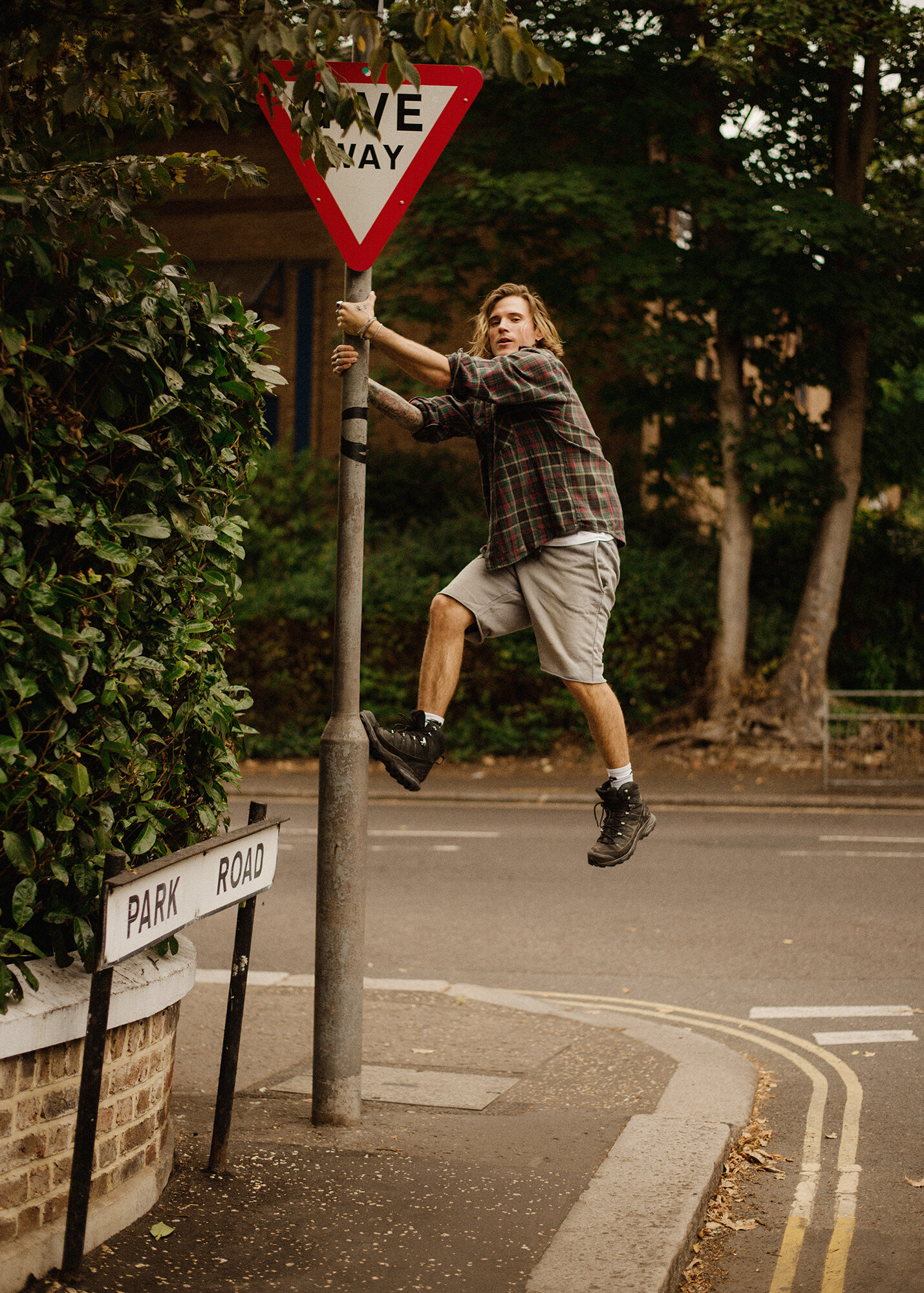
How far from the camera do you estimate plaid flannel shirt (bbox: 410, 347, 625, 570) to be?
162 inches

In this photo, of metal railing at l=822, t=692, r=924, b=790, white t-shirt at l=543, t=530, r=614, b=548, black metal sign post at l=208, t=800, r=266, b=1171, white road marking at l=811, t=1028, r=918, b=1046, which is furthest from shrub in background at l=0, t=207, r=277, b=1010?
metal railing at l=822, t=692, r=924, b=790

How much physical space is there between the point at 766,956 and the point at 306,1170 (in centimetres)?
413

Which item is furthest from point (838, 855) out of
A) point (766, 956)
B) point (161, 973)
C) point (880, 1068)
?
point (161, 973)

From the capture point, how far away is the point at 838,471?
645 inches

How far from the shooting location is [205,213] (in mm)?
25578

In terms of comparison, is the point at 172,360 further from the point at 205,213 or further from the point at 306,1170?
the point at 205,213

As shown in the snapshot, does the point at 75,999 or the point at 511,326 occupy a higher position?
the point at 511,326

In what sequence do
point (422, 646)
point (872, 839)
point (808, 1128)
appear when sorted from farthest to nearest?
point (422, 646)
point (872, 839)
point (808, 1128)

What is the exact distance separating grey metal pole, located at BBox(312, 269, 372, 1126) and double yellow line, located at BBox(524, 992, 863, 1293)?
1.46 metres

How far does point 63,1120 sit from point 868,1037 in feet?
13.1

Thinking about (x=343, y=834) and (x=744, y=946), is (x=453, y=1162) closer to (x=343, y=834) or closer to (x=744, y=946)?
(x=343, y=834)

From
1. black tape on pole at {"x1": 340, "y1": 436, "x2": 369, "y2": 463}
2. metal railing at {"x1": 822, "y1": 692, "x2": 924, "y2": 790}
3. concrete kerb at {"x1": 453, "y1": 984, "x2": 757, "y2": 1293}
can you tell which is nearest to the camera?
concrete kerb at {"x1": 453, "y1": 984, "x2": 757, "y2": 1293}

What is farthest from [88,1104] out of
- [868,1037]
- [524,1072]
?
[868,1037]

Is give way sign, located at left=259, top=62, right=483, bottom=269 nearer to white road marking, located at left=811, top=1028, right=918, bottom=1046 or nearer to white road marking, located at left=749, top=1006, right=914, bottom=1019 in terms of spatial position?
white road marking, located at left=811, top=1028, right=918, bottom=1046
